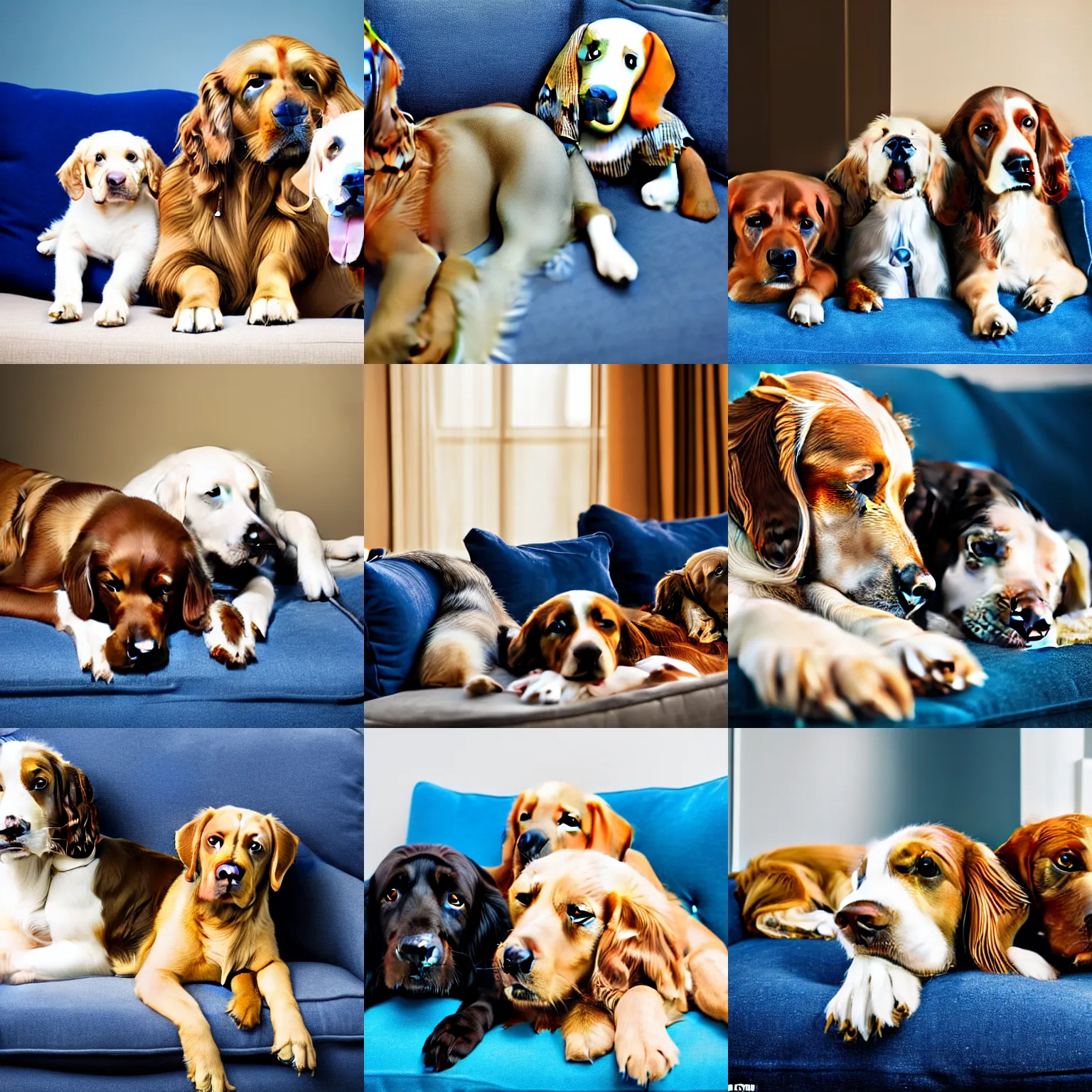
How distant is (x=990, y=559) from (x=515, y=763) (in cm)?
99

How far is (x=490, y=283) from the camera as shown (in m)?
2.06

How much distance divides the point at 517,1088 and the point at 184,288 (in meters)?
1.60

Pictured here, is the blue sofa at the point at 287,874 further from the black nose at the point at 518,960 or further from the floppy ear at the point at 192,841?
the black nose at the point at 518,960

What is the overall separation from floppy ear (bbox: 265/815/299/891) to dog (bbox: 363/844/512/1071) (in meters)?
0.18

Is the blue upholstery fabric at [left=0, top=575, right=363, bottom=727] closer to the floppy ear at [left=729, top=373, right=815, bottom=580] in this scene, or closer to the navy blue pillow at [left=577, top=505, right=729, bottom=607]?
the navy blue pillow at [left=577, top=505, right=729, bottom=607]

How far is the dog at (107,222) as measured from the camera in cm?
204

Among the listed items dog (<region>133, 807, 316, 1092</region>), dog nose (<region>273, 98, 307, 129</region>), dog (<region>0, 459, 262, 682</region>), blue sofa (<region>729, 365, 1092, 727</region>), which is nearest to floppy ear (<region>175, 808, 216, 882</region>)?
dog (<region>133, 807, 316, 1092</region>)

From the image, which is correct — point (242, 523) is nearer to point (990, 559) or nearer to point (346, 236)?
point (346, 236)

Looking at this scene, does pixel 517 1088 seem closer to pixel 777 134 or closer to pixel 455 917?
pixel 455 917

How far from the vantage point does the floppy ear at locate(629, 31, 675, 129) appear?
205 centimetres

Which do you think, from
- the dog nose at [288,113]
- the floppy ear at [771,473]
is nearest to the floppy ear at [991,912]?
the floppy ear at [771,473]

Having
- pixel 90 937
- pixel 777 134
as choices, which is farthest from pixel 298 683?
pixel 777 134

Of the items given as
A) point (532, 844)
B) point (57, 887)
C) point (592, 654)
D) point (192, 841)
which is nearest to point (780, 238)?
point (592, 654)

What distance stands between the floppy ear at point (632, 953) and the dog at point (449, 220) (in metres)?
1.07
